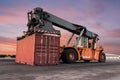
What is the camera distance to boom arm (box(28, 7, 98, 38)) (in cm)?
2410

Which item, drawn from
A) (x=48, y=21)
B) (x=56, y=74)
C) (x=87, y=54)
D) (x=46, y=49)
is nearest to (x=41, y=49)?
(x=46, y=49)

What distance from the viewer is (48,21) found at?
25.2 m

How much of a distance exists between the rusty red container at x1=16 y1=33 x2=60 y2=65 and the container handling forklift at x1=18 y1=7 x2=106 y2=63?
55cm

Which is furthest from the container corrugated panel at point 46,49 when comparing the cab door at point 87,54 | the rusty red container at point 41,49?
the cab door at point 87,54

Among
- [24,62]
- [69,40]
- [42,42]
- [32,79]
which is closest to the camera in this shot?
[32,79]

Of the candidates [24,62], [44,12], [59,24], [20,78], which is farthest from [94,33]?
[20,78]

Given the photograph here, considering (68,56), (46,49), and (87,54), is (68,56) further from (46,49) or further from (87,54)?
(46,49)

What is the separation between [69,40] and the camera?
94.3 feet

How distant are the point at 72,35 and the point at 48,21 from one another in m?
5.15

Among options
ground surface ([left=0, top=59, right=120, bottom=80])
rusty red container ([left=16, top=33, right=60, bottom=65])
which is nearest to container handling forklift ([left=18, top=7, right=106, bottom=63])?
rusty red container ([left=16, top=33, right=60, bottom=65])

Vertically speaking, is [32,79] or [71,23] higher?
[71,23]

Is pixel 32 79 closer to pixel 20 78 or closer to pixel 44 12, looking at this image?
pixel 20 78

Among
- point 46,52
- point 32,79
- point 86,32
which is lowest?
point 32,79

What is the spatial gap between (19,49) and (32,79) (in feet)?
49.6
